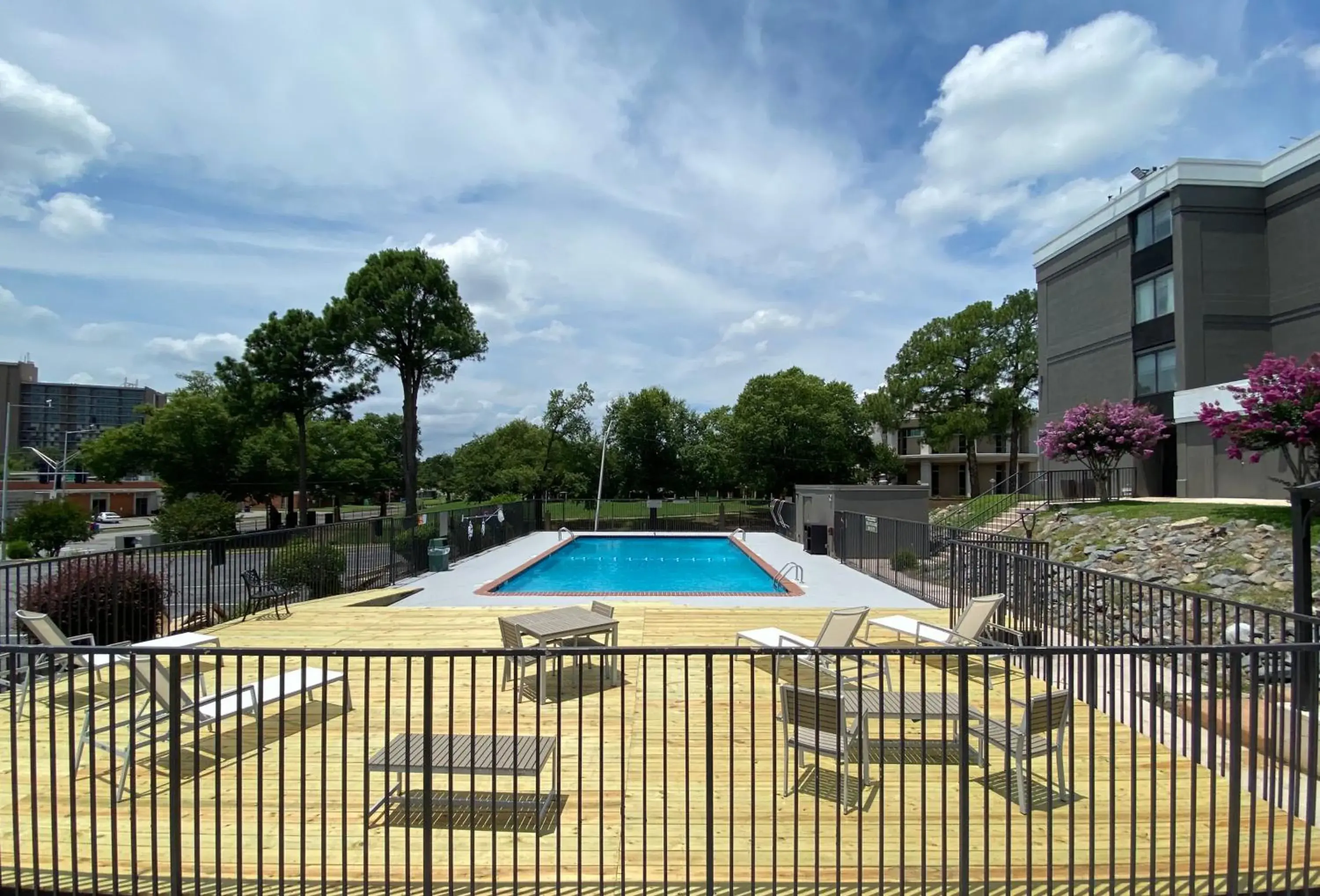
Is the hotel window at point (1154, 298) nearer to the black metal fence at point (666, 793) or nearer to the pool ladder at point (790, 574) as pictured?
the pool ladder at point (790, 574)

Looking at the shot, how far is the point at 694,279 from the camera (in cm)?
2152

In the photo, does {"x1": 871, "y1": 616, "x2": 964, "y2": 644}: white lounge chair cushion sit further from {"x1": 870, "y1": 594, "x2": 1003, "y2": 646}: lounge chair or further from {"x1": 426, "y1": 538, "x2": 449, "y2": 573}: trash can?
{"x1": 426, "y1": 538, "x2": 449, "y2": 573}: trash can

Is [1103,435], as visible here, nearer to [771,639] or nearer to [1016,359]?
[771,639]

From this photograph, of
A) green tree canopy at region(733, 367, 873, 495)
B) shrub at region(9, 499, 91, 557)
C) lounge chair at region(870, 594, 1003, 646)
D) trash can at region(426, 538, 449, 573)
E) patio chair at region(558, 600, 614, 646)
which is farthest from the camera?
green tree canopy at region(733, 367, 873, 495)

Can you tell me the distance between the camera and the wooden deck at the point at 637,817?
9.94 ft

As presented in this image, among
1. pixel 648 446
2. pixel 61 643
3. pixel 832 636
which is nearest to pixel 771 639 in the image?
pixel 832 636

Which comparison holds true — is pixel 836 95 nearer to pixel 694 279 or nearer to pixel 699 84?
pixel 699 84

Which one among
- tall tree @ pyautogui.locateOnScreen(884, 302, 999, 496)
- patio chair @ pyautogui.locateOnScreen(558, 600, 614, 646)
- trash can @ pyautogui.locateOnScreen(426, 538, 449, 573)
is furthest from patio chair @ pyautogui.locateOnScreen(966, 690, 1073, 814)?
tall tree @ pyautogui.locateOnScreen(884, 302, 999, 496)

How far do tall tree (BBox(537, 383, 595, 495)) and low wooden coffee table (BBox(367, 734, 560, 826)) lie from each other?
1607 inches

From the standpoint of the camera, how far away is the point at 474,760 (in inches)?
139

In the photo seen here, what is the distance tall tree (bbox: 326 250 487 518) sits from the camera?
29.9 meters

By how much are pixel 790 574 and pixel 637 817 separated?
12561mm

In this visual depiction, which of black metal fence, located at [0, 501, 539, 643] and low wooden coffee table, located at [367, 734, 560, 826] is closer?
low wooden coffee table, located at [367, 734, 560, 826]

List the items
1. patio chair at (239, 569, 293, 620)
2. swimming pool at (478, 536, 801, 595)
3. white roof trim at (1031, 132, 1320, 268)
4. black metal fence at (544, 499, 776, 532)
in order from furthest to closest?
1. black metal fence at (544, 499, 776, 532)
2. white roof trim at (1031, 132, 1320, 268)
3. swimming pool at (478, 536, 801, 595)
4. patio chair at (239, 569, 293, 620)
